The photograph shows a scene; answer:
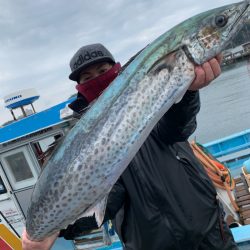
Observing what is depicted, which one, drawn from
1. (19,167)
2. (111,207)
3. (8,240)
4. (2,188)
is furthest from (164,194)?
(8,240)

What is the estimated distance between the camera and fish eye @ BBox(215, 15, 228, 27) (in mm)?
2268

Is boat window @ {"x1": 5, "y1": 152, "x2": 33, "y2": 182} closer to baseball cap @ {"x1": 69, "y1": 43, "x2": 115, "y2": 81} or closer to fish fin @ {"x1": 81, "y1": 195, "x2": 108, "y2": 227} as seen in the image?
baseball cap @ {"x1": 69, "y1": 43, "x2": 115, "y2": 81}

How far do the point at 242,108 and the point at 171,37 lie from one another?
27.9 meters

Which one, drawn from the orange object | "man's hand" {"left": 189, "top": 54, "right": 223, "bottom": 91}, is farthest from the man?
the orange object

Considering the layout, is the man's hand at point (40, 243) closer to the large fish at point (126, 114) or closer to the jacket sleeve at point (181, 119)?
the large fish at point (126, 114)

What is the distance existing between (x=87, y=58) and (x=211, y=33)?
0.99 m

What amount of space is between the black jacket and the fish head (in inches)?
15.3

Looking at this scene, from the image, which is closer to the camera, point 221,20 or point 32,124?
point 221,20

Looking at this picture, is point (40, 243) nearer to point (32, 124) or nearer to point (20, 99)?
point (32, 124)

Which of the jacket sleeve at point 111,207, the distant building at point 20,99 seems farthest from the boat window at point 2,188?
the jacket sleeve at point 111,207

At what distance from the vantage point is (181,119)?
8.68 ft

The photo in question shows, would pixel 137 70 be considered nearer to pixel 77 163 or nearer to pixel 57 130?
pixel 77 163

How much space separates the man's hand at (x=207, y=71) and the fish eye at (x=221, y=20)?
18 cm

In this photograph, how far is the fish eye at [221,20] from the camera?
2.27 meters
